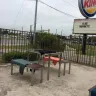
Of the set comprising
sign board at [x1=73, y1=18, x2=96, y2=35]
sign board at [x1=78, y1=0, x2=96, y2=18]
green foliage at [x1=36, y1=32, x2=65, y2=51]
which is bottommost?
green foliage at [x1=36, y1=32, x2=65, y2=51]

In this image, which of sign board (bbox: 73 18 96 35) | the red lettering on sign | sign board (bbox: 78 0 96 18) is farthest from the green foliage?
sign board (bbox: 73 18 96 35)

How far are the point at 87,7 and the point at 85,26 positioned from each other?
218cm

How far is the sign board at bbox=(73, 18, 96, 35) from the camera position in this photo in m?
16.2

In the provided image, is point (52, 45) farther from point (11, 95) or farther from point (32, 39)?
point (11, 95)

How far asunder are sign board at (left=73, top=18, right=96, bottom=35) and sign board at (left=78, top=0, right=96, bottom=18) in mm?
945

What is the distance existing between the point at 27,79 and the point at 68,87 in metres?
1.33

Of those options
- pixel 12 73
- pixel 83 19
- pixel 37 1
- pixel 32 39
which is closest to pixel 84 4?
pixel 83 19

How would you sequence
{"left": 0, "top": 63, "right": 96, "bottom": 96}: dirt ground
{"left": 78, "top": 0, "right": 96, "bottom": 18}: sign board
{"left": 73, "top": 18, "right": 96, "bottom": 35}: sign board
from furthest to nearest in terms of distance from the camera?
{"left": 73, "top": 18, "right": 96, "bottom": 35}: sign board → {"left": 78, "top": 0, "right": 96, "bottom": 18}: sign board → {"left": 0, "top": 63, "right": 96, "bottom": 96}: dirt ground

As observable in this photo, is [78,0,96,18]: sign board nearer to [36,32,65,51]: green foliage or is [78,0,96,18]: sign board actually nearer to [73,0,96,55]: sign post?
[73,0,96,55]: sign post

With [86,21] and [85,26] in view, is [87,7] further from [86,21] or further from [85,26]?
[85,26]

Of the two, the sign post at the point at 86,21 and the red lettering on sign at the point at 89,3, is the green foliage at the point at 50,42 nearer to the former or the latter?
the sign post at the point at 86,21

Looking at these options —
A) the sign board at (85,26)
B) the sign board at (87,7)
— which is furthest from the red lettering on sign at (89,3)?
the sign board at (85,26)

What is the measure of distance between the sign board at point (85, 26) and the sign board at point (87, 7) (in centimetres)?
95

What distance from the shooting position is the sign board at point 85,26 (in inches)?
640
